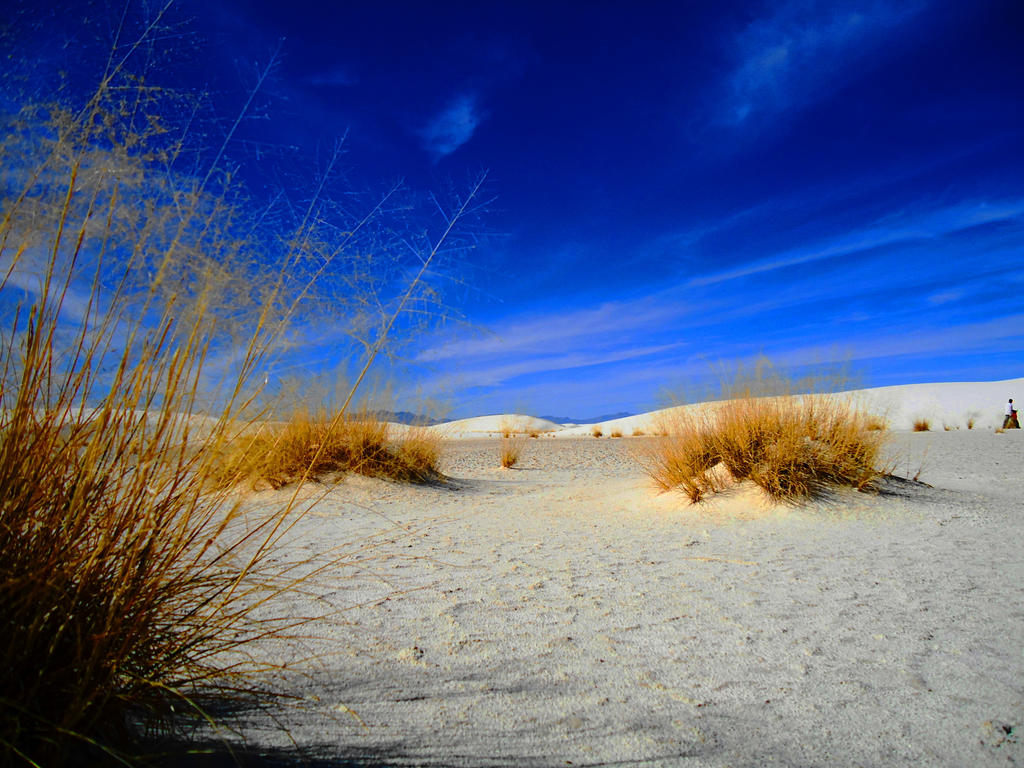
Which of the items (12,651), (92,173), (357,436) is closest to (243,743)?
(12,651)

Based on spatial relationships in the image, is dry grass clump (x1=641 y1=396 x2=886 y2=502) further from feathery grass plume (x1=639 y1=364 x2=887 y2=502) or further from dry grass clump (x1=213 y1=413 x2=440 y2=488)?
dry grass clump (x1=213 y1=413 x2=440 y2=488)

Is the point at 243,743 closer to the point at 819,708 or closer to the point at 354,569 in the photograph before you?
the point at 819,708

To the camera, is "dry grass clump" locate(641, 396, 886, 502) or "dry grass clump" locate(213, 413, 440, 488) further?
"dry grass clump" locate(213, 413, 440, 488)

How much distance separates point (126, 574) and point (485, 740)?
112cm

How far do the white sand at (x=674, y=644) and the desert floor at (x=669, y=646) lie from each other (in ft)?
0.04

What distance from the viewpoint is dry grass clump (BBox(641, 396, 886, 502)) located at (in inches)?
210

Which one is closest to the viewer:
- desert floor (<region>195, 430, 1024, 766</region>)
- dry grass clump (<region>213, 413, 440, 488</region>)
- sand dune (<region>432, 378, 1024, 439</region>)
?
desert floor (<region>195, 430, 1024, 766</region>)

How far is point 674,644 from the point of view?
96.0 inches

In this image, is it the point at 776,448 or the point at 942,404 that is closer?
the point at 776,448

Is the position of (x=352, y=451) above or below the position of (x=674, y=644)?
above

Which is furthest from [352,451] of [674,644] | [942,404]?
[942,404]

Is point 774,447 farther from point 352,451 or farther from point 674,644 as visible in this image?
point 352,451

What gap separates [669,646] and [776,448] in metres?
3.54

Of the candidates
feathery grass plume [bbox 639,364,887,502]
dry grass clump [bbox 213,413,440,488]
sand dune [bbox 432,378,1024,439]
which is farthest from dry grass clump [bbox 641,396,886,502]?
sand dune [bbox 432,378,1024,439]
